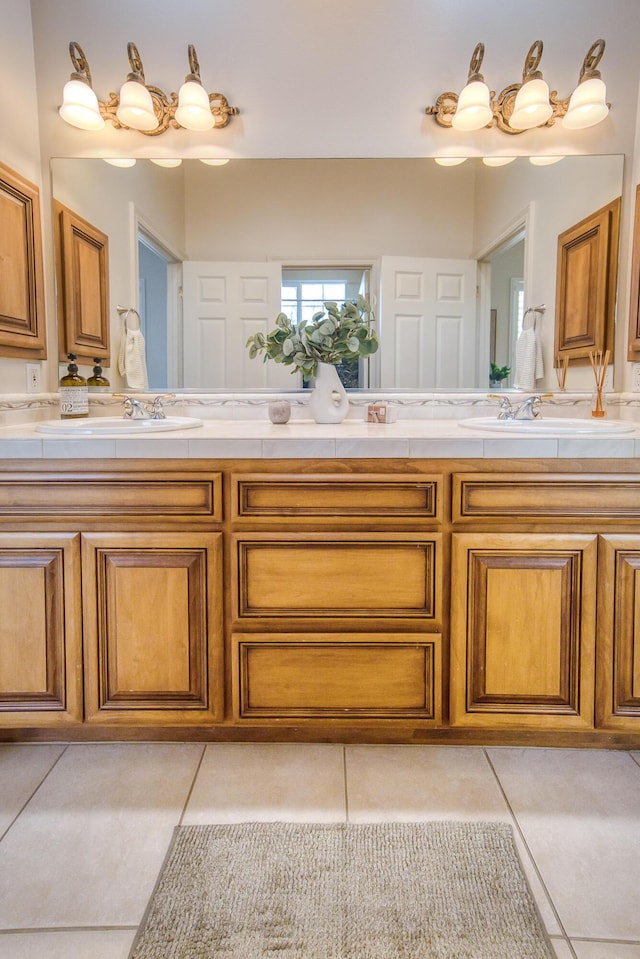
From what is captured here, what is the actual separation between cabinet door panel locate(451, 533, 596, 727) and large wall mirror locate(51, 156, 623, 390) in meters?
0.84

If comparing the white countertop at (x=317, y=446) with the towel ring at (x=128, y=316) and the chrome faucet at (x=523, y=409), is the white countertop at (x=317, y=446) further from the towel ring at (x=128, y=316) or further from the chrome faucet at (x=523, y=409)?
the towel ring at (x=128, y=316)

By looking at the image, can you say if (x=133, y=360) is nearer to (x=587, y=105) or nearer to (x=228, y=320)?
(x=228, y=320)

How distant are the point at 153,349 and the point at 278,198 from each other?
0.68m

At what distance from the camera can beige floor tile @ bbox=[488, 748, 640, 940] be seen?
1.13 meters

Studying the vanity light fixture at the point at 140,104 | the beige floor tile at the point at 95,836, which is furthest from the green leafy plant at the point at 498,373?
the beige floor tile at the point at 95,836

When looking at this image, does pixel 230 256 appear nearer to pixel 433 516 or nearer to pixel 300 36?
pixel 300 36

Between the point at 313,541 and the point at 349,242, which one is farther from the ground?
the point at 349,242

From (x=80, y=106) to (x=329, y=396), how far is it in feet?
4.13

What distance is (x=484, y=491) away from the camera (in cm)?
152

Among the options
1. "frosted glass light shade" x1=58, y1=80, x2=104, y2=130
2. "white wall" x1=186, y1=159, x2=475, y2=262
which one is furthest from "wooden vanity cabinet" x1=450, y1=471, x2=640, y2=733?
"frosted glass light shade" x1=58, y1=80, x2=104, y2=130

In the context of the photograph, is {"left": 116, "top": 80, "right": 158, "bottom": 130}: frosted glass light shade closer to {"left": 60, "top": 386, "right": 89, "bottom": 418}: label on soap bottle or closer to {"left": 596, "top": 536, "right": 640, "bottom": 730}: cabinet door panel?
{"left": 60, "top": 386, "right": 89, "bottom": 418}: label on soap bottle

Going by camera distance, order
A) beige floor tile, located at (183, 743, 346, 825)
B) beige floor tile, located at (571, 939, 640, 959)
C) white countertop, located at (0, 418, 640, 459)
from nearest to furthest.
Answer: beige floor tile, located at (571, 939, 640, 959) < beige floor tile, located at (183, 743, 346, 825) < white countertop, located at (0, 418, 640, 459)

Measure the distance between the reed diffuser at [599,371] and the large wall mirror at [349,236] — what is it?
0.22 m

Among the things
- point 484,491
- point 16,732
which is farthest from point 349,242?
point 16,732
